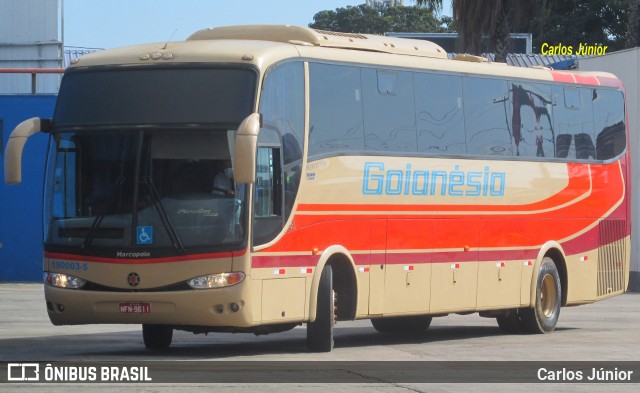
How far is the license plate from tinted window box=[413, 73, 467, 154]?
482 cm

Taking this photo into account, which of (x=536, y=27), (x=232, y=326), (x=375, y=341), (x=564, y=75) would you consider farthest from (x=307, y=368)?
(x=536, y=27)

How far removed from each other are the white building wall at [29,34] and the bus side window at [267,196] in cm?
2544

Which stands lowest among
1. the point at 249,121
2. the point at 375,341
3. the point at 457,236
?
the point at 375,341

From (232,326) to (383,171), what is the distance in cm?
348

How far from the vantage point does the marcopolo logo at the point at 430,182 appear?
17906 mm

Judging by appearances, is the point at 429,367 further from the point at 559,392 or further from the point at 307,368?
the point at 559,392

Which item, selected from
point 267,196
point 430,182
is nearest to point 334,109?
point 267,196

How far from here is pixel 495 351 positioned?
17766 mm

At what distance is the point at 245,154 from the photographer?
14.8 meters

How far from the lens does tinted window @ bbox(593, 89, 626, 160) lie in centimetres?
2295

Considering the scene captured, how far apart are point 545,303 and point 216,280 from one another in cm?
789

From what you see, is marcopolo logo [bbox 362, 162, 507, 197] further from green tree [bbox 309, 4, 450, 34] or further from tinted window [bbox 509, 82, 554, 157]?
green tree [bbox 309, 4, 450, 34]

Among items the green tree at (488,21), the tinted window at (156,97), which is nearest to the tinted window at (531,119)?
the tinted window at (156,97)

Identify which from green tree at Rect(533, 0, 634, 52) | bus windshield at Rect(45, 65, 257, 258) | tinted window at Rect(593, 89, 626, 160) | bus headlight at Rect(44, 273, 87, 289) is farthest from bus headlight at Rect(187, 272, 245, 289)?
green tree at Rect(533, 0, 634, 52)
